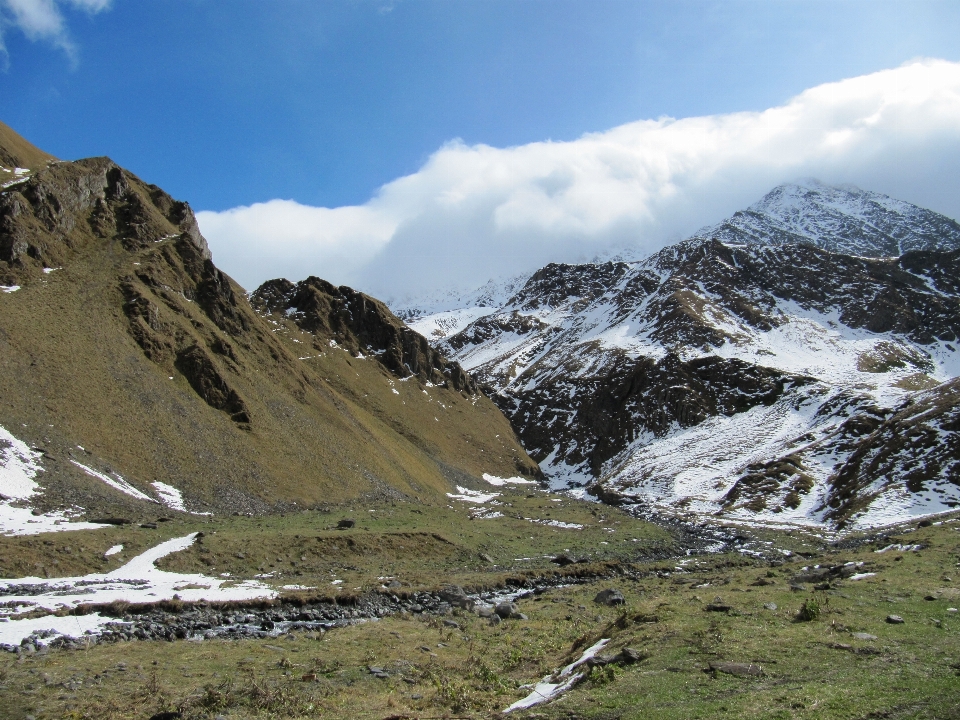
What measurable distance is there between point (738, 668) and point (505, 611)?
1753 cm

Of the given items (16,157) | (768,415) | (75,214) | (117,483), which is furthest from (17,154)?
(768,415)

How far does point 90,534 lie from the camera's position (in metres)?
37.3

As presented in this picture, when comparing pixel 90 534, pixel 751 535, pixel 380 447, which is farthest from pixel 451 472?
pixel 90 534

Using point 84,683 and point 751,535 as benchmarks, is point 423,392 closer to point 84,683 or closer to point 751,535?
point 751,535

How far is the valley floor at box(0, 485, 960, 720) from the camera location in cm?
1358

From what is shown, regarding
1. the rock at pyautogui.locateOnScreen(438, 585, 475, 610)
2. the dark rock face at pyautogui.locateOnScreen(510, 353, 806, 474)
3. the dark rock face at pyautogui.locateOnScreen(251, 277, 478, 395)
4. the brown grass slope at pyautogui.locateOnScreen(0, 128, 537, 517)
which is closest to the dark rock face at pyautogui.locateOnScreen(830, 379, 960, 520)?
the dark rock face at pyautogui.locateOnScreen(510, 353, 806, 474)

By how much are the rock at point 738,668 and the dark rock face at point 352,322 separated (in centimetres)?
11520

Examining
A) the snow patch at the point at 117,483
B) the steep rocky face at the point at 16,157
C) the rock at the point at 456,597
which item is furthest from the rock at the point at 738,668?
the steep rocky face at the point at 16,157

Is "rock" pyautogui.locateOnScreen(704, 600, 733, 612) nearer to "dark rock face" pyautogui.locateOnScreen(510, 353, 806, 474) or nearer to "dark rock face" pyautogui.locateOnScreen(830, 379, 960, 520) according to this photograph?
"dark rock face" pyautogui.locateOnScreen(830, 379, 960, 520)

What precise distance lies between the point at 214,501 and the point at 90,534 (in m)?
18.9

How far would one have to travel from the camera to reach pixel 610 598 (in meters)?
32.3

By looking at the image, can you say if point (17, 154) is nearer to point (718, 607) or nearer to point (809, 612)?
point (718, 607)

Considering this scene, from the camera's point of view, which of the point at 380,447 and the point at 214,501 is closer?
the point at 214,501

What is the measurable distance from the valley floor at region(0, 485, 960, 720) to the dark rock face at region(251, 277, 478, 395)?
279 feet
